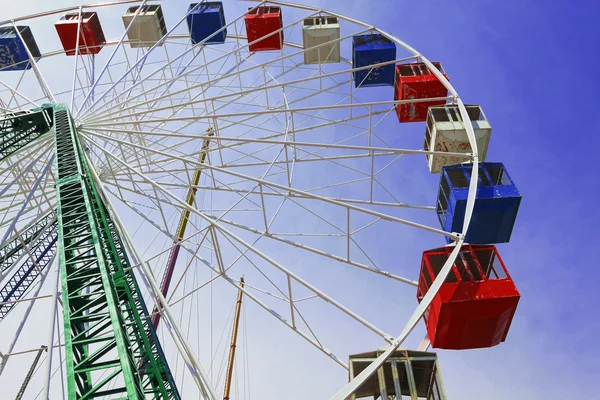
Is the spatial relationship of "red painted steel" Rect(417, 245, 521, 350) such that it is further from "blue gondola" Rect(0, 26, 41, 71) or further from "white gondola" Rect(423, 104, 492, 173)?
"blue gondola" Rect(0, 26, 41, 71)

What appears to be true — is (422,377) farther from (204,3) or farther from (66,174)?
(204,3)

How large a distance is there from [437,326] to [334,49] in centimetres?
1349

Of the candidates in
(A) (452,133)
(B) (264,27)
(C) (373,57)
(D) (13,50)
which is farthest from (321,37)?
(D) (13,50)

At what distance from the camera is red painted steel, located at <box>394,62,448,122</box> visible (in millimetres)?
19625

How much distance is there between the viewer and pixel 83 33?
2284 cm

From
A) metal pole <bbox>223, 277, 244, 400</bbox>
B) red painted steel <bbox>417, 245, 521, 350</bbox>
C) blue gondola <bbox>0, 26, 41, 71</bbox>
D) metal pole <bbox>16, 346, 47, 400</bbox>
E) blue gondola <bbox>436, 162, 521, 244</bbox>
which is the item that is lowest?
metal pole <bbox>223, 277, 244, 400</bbox>

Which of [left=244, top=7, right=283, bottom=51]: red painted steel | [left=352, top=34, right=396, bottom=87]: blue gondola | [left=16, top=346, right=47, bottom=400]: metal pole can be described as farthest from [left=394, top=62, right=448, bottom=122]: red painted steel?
[left=16, top=346, right=47, bottom=400]: metal pole

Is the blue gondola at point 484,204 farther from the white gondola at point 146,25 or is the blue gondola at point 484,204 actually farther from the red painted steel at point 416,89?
the white gondola at point 146,25

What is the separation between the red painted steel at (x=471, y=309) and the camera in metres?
13.5

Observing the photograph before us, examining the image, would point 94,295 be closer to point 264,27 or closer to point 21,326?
point 21,326

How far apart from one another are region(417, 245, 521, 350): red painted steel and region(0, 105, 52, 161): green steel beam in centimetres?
1159

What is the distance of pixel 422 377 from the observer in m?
17.0

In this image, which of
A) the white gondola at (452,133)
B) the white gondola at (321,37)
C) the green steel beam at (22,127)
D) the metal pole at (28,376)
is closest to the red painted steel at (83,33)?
the green steel beam at (22,127)

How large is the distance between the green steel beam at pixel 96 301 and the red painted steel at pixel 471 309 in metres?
7.11
